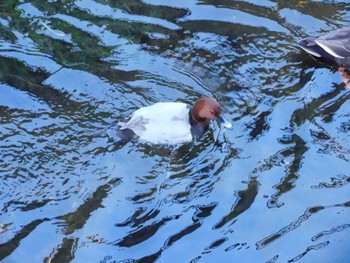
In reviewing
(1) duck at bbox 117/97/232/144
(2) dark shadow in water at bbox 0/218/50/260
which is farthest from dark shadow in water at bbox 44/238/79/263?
(1) duck at bbox 117/97/232/144

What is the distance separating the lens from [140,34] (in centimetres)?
858

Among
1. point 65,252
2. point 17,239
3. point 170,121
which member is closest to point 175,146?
point 170,121

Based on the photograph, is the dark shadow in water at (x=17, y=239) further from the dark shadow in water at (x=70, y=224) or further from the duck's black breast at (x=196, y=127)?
the duck's black breast at (x=196, y=127)

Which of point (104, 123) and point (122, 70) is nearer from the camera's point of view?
point (104, 123)

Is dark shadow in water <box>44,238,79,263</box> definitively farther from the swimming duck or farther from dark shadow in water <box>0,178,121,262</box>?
the swimming duck

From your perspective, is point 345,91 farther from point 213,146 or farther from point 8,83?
point 8,83

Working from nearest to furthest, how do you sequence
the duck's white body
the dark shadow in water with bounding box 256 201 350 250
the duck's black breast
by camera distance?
the dark shadow in water with bounding box 256 201 350 250 < the duck's white body < the duck's black breast

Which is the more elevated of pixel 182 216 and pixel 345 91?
pixel 345 91

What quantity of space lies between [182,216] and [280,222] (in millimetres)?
872

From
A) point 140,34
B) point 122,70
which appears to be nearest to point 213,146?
point 122,70

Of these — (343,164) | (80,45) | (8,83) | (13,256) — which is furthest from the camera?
(80,45)

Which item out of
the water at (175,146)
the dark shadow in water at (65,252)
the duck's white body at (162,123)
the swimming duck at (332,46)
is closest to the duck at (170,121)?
the duck's white body at (162,123)

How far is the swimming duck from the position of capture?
830 centimetres

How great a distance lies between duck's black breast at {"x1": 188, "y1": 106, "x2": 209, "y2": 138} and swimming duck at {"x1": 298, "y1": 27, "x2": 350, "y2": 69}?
1.75 meters
